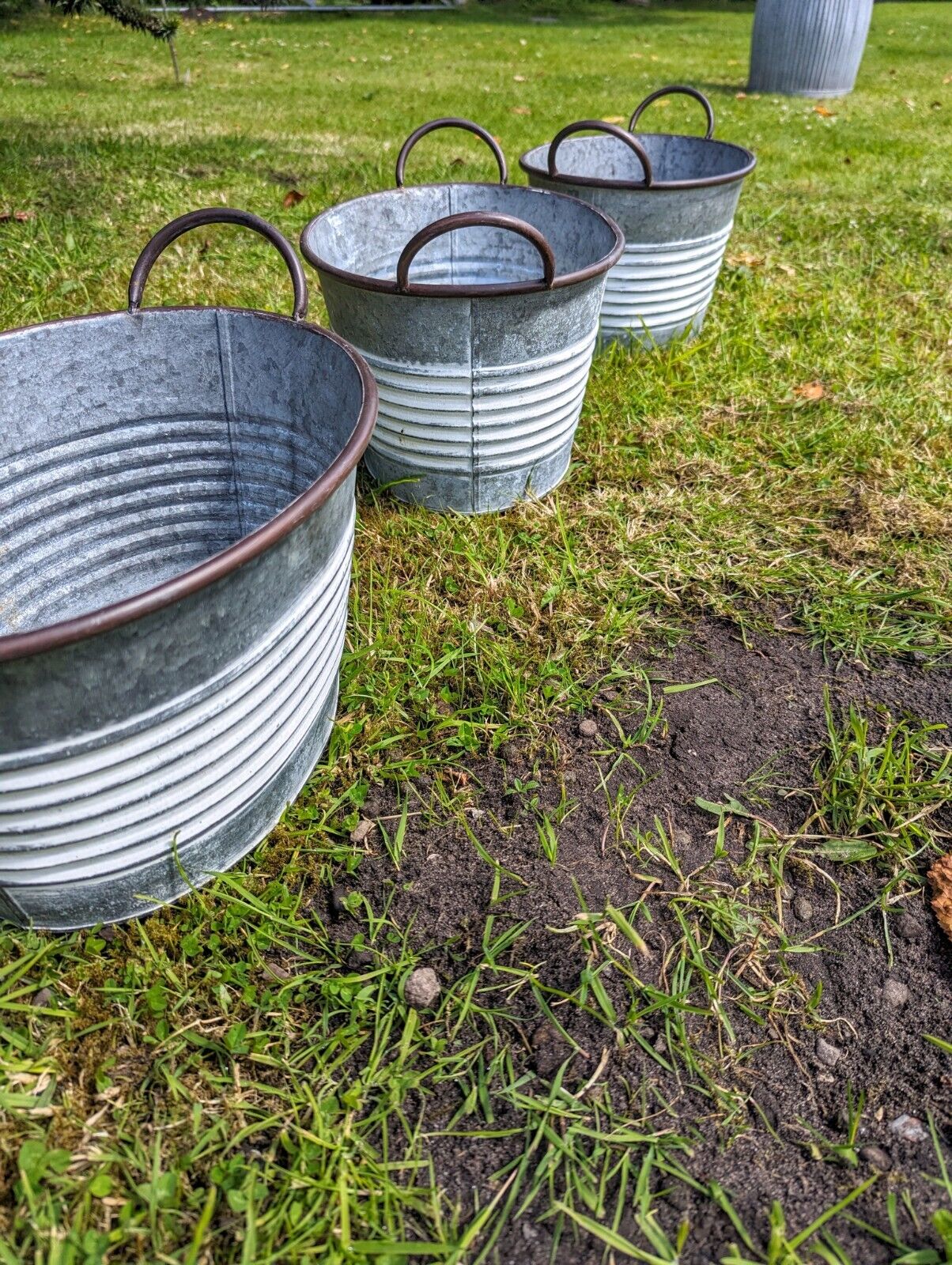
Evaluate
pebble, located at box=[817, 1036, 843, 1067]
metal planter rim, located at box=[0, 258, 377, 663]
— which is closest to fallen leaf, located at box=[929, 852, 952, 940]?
pebble, located at box=[817, 1036, 843, 1067]

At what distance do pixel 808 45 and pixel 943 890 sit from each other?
837 centimetres

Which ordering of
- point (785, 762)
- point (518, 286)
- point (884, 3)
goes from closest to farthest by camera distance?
1. point (785, 762)
2. point (518, 286)
3. point (884, 3)

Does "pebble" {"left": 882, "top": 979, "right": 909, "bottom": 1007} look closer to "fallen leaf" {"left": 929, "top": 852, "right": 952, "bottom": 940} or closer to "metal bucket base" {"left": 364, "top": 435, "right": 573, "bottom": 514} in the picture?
"fallen leaf" {"left": 929, "top": 852, "right": 952, "bottom": 940}

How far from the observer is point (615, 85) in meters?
7.86

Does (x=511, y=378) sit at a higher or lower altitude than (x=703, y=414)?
higher

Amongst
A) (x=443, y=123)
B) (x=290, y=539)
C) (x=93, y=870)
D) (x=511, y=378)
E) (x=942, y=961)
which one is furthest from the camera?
(x=443, y=123)

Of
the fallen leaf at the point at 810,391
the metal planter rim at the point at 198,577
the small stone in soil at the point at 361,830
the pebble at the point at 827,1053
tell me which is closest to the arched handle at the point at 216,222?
the metal planter rim at the point at 198,577

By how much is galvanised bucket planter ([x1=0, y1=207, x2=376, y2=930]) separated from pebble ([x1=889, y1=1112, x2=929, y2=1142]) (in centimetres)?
110

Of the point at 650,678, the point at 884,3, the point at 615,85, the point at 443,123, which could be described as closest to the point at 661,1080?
the point at 650,678

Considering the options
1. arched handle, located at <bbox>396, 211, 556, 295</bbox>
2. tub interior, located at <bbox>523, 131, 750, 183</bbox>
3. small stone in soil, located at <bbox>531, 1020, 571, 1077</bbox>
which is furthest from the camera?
tub interior, located at <bbox>523, 131, 750, 183</bbox>

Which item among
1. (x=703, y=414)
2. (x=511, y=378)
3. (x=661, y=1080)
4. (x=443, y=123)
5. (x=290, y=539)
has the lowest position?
(x=661, y=1080)

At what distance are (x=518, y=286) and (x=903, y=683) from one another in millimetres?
1240

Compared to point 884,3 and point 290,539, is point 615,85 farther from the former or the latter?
point 884,3

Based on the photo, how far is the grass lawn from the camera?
1229mm
